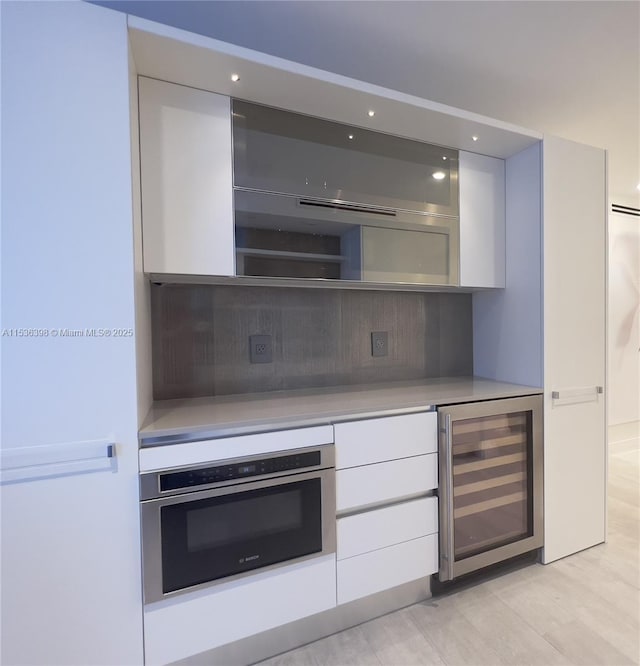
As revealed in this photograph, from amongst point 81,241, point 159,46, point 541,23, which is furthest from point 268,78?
point 541,23

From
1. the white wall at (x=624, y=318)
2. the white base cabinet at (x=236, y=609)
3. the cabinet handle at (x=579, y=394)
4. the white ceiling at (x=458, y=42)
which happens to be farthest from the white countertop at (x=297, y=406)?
A: the white wall at (x=624, y=318)

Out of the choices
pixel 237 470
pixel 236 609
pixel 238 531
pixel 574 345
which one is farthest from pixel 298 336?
pixel 574 345

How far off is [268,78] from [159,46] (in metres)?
0.39

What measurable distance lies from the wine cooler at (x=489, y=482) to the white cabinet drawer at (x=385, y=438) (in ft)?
0.24

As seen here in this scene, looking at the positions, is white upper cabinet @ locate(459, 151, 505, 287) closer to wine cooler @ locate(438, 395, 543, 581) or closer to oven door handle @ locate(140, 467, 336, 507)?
wine cooler @ locate(438, 395, 543, 581)

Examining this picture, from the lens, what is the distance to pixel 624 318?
3.78 meters

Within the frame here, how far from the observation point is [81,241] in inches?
44.6

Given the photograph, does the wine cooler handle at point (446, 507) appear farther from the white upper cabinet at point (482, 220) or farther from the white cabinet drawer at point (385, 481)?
the white upper cabinet at point (482, 220)

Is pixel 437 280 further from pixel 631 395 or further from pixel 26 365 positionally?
pixel 631 395

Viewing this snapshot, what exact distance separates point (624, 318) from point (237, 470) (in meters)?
4.34

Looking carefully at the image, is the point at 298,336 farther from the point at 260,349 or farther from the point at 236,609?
the point at 236,609

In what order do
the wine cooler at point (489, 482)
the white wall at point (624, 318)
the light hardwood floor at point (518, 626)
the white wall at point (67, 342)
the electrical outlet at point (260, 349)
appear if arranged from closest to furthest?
the white wall at point (67, 342) < the light hardwood floor at point (518, 626) < the wine cooler at point (489, 482) < the electrical outlet at point (260, 349) < the white wall at point (624, 318)

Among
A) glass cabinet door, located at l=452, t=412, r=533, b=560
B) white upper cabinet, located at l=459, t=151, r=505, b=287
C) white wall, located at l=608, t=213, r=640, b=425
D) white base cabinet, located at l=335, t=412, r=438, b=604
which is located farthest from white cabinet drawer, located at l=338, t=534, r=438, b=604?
white wall, located at l=608, t=213, r=640, b=425

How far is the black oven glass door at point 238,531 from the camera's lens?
124 cm
